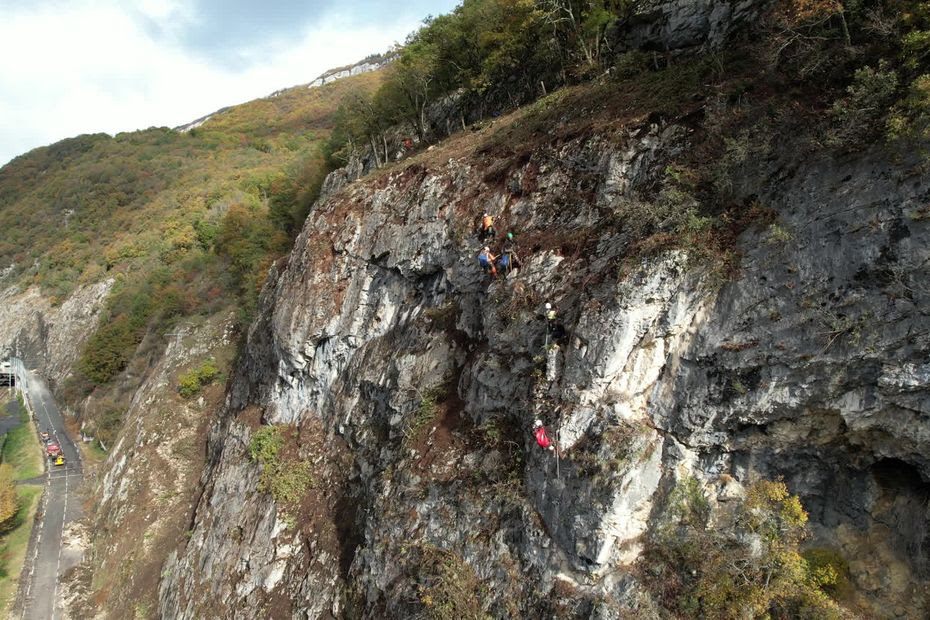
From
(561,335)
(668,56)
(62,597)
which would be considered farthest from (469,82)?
(62,597)

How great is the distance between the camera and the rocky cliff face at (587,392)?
28.8ft

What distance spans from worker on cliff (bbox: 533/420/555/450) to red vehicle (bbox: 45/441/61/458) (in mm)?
49126

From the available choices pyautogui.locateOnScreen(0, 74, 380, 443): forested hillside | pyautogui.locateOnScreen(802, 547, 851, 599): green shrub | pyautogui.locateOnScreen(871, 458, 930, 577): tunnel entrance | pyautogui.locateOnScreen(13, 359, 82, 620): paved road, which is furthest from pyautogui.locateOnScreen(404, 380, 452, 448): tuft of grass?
pyautogui.locateOnScreen(13, 359, 82, 620): paved road

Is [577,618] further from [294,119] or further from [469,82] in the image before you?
[294,119]

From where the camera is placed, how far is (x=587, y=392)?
1112 centimetres

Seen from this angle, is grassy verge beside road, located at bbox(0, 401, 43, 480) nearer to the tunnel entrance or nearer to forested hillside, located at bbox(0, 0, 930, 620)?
forested hillside, located at bbox(0, 0, 930, 620)

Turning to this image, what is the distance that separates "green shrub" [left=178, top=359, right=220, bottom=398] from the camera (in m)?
31.4

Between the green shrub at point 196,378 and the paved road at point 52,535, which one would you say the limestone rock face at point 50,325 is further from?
the green shrub at point 196,378

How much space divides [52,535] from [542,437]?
120ft

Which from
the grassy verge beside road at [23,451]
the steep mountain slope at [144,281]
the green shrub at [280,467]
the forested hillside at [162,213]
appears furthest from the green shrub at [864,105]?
the grassy verge beside road at [23,451]

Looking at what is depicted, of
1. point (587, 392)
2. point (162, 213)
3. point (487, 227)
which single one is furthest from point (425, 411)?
point (162, 213)

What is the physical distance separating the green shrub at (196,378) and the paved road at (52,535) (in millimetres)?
11249

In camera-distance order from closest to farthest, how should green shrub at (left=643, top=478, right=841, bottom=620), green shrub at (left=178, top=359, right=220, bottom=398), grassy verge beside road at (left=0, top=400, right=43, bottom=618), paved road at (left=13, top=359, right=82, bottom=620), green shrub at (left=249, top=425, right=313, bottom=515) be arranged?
green shrub at (left=643, top=478, right=841, bottom=620) < green shrub at (left=249, top=425, right=313, bottom=515) < paved road at (left=13, top=359, right=82, bottom=620) < grassy verge beside road at (left=0, top=400, right=43, bottom=618) < green shrub at (left=178, top=359, right=220, bottom=398)

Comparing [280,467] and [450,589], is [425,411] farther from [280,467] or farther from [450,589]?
[280,467]
